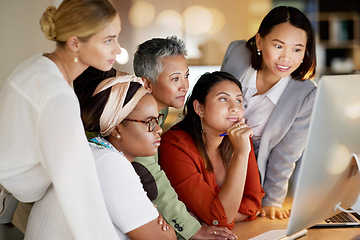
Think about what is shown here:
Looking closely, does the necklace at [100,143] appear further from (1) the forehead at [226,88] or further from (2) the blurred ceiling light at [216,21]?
(2) the blurred ceiling light at [216,21]

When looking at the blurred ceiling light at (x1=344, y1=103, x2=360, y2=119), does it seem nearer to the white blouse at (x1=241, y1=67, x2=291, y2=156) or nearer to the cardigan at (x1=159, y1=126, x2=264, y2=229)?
the cardigan at (x1=159, y1=126, x2=264, y2=229)

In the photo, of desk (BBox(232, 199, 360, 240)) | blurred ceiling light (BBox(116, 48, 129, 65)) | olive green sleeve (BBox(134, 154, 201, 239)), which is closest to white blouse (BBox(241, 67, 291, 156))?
desk (BBox(232, 199, 360, 240))

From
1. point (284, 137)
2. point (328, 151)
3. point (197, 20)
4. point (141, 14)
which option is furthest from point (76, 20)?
point (197, 20)

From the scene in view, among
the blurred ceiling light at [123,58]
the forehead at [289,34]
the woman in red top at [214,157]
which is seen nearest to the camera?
the woman in red top at [214,157]

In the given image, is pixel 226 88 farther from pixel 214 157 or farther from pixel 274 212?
pixel 274 212

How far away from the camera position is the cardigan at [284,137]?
1.85 meters

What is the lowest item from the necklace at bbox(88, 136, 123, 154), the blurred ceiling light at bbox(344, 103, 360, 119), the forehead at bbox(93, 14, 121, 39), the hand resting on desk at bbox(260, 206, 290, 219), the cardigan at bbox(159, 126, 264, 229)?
the hand resting on desk at bbox(260, 206, 290, 219)

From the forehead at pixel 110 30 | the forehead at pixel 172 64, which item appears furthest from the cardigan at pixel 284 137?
the forehead at pixel 110 30

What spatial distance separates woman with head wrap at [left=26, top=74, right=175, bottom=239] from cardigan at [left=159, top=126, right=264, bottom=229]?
0.95 ft

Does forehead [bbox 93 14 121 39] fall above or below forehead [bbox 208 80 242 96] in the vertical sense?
above

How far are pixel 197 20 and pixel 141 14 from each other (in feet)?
1.91

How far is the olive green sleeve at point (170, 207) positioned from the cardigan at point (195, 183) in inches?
4.1

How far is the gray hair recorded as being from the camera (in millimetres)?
1693

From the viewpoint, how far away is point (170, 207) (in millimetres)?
1439
